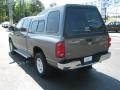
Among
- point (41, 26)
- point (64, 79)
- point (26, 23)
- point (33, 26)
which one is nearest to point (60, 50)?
point (64, 79)

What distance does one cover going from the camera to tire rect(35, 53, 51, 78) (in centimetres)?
725

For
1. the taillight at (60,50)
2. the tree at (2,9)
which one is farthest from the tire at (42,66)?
the tree at (2,9)

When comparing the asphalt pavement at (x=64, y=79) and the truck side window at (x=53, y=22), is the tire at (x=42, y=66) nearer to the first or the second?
the asphalt pavement at (x=64, y=79)

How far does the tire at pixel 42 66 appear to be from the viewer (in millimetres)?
7249

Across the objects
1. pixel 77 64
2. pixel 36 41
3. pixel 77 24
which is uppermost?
pixel 77 24

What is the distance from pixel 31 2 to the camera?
107625 mm

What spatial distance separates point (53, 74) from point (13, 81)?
4.32 feet

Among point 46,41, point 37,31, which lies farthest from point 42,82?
point 37,31

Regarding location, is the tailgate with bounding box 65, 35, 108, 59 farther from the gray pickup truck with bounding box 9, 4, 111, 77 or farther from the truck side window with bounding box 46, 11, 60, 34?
the truck side window with bounding box 46, 11, 60, 34

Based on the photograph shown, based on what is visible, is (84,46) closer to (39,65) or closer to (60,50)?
(60,50)

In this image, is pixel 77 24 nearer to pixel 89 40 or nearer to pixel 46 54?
pixel 89 40

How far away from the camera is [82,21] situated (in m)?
6.82

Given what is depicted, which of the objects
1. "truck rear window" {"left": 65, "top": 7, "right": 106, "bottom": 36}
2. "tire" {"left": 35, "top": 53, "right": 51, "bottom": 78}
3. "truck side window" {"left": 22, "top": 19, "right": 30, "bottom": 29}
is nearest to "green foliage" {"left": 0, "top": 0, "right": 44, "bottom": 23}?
"truck side window" {"left": 22, "top": 19, "right": 30, "bottom": 29}

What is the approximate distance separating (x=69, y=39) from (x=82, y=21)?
83cm
